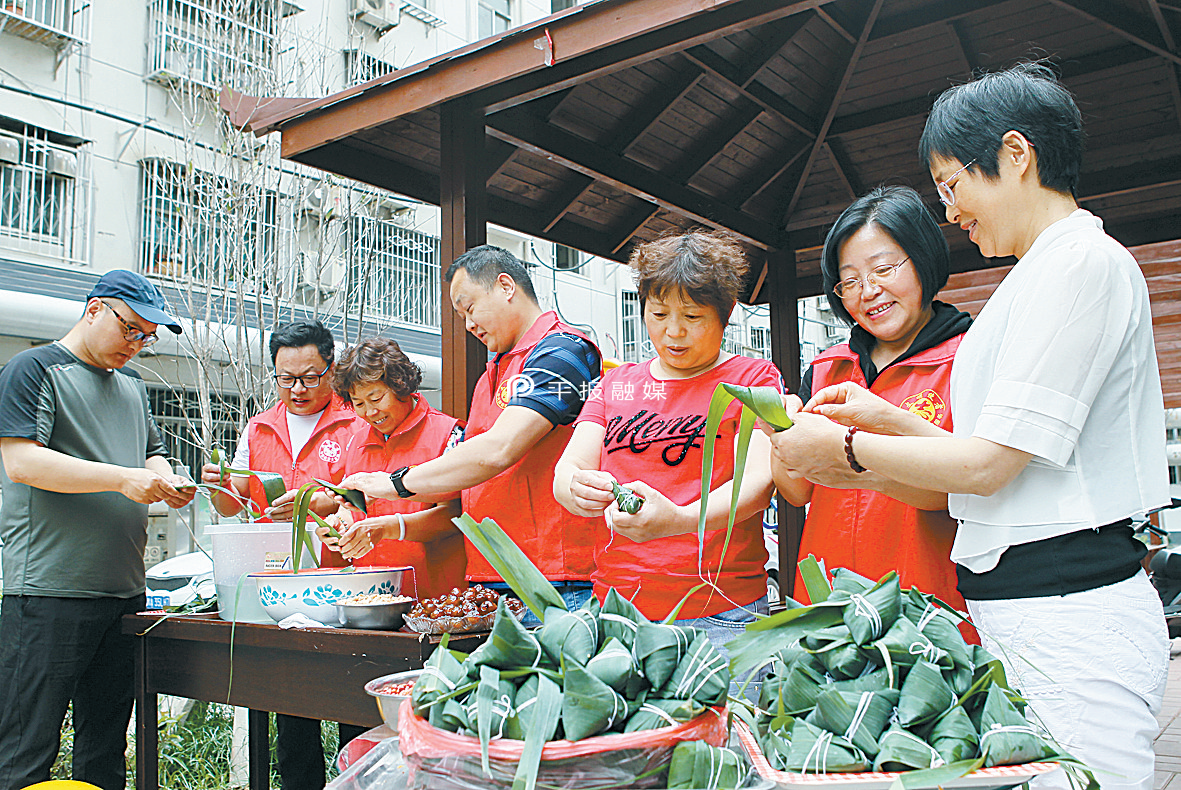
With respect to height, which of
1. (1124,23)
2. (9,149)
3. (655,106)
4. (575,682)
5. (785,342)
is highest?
(9,149)

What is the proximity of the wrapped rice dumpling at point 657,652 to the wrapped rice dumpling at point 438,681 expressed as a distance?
195 millimetres

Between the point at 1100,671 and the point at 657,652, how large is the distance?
707 mm

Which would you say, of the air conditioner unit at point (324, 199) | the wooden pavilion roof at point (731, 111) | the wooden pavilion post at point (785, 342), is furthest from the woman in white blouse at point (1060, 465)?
the air conditioner unit at point (324, 199)

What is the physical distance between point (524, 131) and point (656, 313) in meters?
2.00

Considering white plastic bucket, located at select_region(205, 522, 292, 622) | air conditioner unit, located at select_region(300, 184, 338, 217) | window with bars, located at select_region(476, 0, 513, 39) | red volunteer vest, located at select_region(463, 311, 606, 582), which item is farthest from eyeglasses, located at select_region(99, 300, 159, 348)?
window with bars, located at select_region(476, 0, 513, 39)

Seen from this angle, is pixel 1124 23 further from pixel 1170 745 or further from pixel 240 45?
pixel 240 45

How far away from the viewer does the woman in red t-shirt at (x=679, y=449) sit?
2.00 metres

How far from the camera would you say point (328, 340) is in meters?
3.46

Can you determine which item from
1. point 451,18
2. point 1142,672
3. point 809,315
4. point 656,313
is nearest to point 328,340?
point 656,313

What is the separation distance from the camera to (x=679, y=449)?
2.08 m

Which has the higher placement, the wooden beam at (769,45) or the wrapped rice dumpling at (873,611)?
the wooden beam at (769,45)

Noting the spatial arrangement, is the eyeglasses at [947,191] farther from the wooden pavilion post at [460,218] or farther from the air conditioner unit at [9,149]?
the air conditioner unit at [9,149]

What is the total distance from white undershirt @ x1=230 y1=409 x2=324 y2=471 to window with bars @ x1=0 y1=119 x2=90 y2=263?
739 cm

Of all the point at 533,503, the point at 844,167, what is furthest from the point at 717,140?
the point at 533,503
